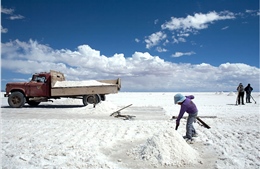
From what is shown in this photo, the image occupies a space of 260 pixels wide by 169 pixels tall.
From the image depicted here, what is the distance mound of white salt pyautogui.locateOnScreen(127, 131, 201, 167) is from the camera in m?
5.39

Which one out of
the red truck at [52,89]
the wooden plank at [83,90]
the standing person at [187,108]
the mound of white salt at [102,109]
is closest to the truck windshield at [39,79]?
the red truck at [52,89]

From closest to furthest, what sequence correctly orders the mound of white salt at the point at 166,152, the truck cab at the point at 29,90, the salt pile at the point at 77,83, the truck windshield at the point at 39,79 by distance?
the mound of white salt at the point at 166,152
the salt pile at the point at 77,83
the truck cab at the point at 29,90
the truck windshield at the point at 39,79

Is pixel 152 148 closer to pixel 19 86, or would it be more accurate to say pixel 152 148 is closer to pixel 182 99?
pixel 182 99

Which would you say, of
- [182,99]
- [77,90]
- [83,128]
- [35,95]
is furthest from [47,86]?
[182,99]

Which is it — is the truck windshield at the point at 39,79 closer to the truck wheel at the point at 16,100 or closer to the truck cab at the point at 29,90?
the truck cab at the point at 29,90

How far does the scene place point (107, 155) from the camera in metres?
5.99

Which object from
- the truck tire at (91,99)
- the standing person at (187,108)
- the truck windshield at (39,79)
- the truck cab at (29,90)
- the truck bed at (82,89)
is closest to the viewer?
the standing person at (187,108)

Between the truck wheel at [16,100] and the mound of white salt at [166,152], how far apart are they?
14.6m

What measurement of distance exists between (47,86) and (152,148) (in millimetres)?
14313

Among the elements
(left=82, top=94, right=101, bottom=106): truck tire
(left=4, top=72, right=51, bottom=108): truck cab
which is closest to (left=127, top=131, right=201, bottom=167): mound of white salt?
(left=82, top=94, right=101, bottom=106): truck tire

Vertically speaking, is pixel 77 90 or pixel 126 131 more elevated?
pixel 77 90

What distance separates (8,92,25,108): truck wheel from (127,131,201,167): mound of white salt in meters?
14.6

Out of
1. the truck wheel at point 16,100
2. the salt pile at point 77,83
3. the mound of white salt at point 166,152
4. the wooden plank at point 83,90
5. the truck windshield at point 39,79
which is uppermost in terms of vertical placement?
the truck windshield at point 39,79

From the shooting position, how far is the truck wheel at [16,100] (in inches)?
724
